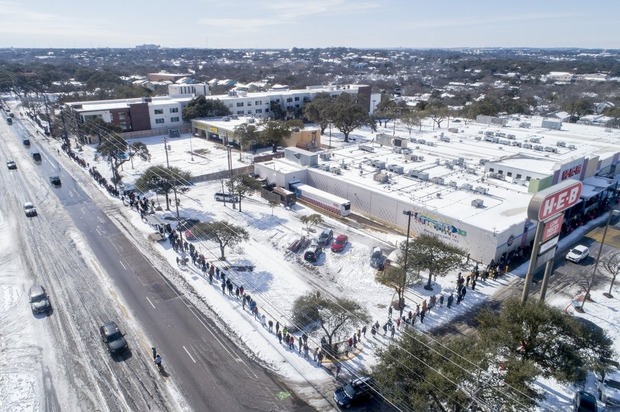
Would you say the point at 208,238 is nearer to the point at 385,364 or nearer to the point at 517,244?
the point at 385,364

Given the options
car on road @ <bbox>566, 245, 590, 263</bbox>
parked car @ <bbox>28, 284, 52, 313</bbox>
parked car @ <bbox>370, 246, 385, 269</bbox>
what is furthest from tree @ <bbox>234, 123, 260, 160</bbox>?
car on road @ <bbox>566, 245, 590, 263</bbox>

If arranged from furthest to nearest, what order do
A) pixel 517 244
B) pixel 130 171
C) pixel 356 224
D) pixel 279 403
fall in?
pixel 130 171, pixel 356 224, pixel 517 244, pixel 279 403

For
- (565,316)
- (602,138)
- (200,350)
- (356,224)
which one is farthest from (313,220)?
(602,138)

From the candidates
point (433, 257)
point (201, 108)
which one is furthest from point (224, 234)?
point (201, 108)

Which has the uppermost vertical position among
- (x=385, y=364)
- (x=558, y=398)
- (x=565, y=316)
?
(x=565, y=316)

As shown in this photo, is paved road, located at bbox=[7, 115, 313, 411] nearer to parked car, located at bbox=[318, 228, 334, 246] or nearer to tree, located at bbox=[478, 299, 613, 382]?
tree, located at bbox=[478, 299, 613, 382]

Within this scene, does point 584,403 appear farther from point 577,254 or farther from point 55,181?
point 55,181
